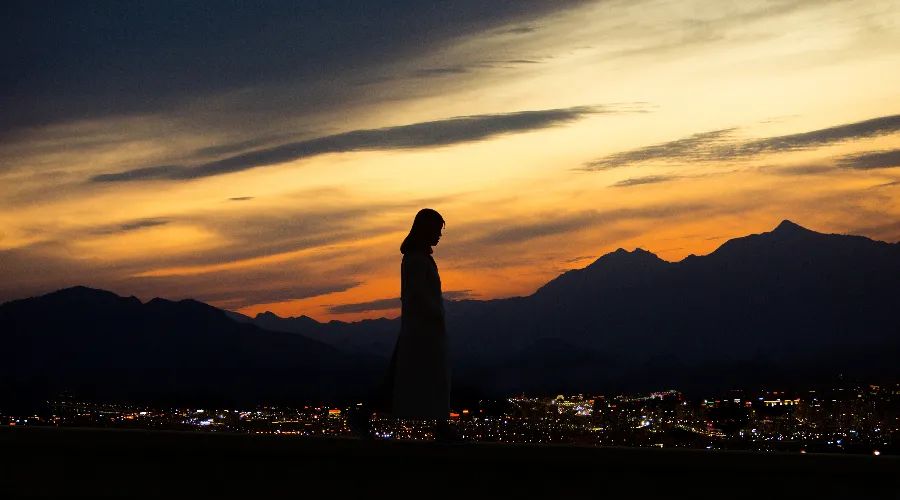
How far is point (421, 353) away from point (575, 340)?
13865 centimetres

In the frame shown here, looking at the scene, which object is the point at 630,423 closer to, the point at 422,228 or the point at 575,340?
the point at 422,228

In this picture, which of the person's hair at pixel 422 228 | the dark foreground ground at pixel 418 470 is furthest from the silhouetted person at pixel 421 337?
the dark foreground ground at pixel 418 470

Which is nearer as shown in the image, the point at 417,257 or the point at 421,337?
the point at 417,257

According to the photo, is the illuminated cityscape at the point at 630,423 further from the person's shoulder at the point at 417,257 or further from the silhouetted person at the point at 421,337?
the person's shoulder at the point at 417,257

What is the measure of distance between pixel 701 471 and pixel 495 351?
117268 mm

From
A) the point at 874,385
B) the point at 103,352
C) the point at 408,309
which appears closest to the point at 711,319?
the point at 103,352

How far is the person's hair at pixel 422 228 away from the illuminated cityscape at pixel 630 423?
1264 mm

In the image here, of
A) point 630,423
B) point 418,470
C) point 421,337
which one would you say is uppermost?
point 421,337

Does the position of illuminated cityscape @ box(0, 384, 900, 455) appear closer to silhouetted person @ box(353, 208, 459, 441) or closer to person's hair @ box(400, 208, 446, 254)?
silhouetted person @ box(353, 208, 459, 441)

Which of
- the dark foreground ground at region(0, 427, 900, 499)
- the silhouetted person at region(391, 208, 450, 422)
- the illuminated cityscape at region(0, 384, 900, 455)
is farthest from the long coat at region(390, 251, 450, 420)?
the dark foreground ground at region(0, 427, 900, 499)

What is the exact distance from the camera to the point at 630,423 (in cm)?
3011

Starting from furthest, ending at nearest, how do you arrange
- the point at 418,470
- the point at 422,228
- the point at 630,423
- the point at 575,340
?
the point at 575,340 → the point at 630,423 → the point at 422,228 → the point at 418,470

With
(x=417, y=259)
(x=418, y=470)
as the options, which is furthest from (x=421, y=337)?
(x=418, y=470)

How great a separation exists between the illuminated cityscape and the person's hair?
126cm
